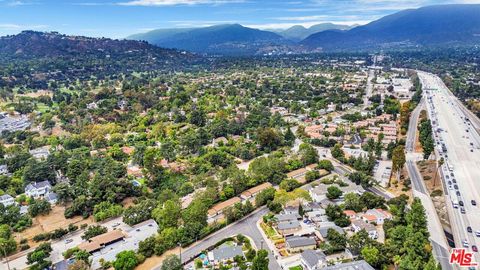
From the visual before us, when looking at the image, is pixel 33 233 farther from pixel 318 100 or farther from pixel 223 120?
pixel 318 100

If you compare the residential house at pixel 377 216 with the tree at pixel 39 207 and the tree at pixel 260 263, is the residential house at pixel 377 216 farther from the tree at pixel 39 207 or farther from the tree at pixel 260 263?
the tree at pixel 39 207

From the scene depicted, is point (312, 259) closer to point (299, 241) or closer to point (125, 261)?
point (299, 241)

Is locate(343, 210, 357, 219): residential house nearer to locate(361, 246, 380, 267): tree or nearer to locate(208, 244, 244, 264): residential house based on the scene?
locate(361, 246, 380, 267): tree

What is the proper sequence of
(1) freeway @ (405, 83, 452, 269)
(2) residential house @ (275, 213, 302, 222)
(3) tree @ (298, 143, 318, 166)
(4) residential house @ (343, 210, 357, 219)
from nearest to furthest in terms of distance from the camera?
(1) freeway @ (405, 83, 452, 269), (2) residential house @ (275, 213, 302, 222), (4) residential house @ (343, 210, 357, 219), (3) tree @ (298, 143, 318, 166)

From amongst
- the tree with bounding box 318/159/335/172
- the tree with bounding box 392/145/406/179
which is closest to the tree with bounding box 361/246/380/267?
the tree with bounding box 392/145/406/179

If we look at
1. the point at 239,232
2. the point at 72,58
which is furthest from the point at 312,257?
the point at 72,58

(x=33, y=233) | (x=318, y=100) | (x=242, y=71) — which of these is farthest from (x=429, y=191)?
(x=242, y=71)
